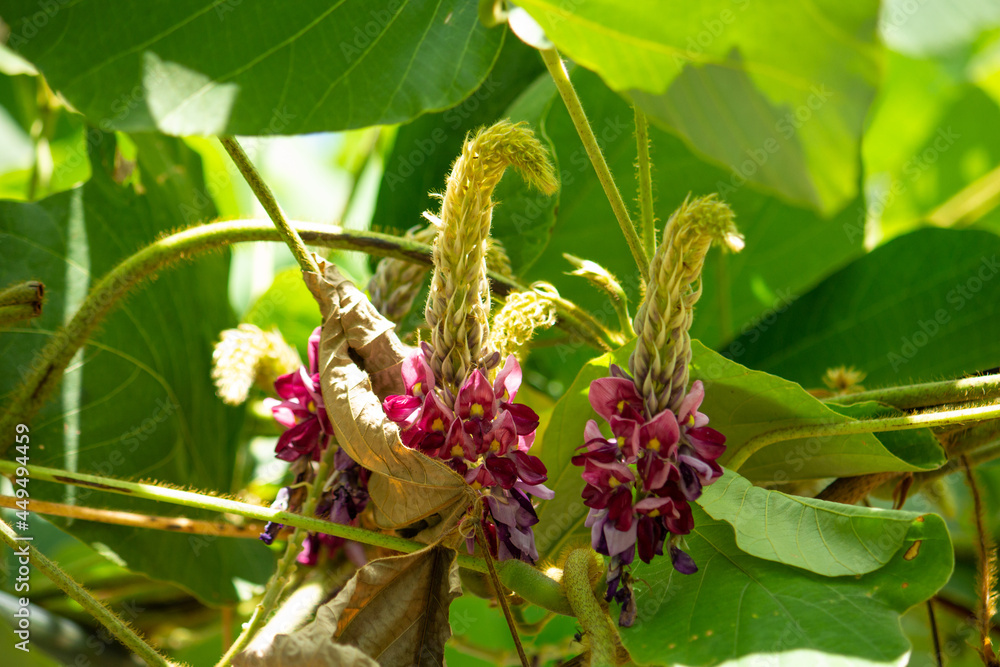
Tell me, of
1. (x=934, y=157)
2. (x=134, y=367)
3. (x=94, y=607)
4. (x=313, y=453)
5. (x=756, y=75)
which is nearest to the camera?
(x=756, y=75)

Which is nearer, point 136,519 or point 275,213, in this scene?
point 275,213

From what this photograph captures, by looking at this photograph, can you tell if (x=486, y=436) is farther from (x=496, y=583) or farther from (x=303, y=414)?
(x=303, y=414)

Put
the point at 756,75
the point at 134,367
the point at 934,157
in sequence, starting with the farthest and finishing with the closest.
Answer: the point at 934,157 → the point at 134,367 → the point at 756,75

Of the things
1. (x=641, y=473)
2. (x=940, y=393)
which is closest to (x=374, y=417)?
(x=641, y=473)

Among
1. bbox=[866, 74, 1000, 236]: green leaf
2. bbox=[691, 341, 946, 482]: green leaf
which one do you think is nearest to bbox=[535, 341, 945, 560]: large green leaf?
bbox=[691, 341, 946, 482]: green leaf

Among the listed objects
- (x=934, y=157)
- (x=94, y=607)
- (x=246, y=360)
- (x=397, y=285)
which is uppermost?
(x=934, y=157)

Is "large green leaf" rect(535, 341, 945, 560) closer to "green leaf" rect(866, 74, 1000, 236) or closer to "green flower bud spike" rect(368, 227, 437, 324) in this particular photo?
"green flower bud spike" rect(368, 227, 437, 324)

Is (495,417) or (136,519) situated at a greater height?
(495,417)
